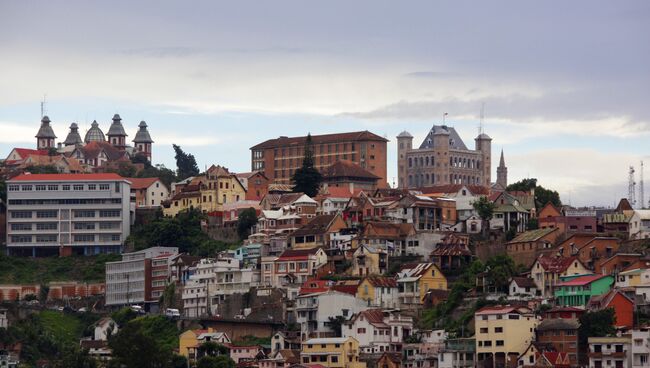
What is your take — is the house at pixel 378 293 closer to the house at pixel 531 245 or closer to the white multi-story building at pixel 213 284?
the house at pixel 531 245

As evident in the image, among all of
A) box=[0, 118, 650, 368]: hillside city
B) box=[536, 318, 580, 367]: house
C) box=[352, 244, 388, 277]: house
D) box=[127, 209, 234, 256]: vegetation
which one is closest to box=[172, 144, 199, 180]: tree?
box=[0, 118, 650, 368]: hillside city

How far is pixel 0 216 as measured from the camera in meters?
160

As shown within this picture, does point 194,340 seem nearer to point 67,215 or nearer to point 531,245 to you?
point 531,245

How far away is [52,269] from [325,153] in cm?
3330

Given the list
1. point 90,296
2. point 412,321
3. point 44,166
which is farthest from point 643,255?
point 44,166

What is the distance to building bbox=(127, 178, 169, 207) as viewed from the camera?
166625mm

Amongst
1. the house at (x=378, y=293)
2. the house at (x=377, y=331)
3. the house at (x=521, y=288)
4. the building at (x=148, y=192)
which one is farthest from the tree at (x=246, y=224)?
the house at (x=521, y=288)

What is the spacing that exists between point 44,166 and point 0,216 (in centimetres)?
1852

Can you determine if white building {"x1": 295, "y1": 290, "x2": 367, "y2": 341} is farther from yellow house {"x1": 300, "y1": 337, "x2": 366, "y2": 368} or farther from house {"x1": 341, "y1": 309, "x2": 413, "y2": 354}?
yellow house {"x1": 300, "y1": 337, "x2": 366, "y2": 368}

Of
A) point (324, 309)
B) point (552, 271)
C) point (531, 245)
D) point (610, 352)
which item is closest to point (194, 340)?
point (324, 309)

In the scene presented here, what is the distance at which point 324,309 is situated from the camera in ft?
407

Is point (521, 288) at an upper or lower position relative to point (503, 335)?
upper

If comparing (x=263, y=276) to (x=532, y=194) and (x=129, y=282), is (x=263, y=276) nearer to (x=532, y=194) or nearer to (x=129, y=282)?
(x=129, y=282)

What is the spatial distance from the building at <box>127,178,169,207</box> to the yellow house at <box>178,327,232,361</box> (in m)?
41.3
